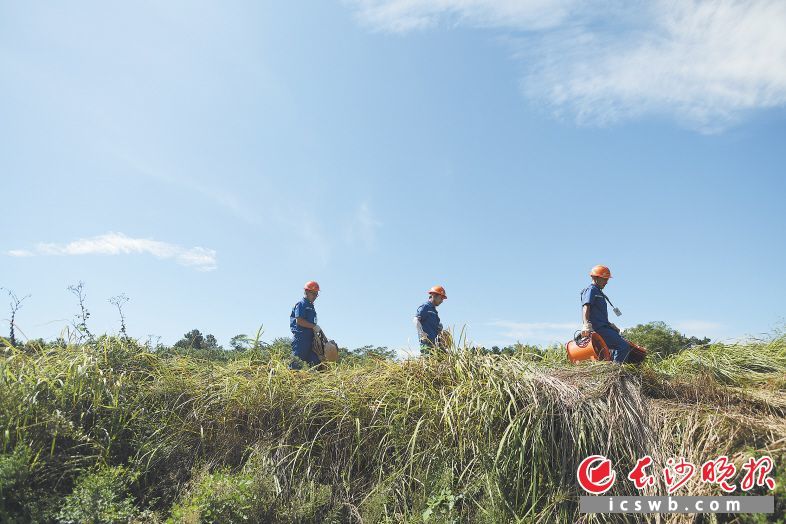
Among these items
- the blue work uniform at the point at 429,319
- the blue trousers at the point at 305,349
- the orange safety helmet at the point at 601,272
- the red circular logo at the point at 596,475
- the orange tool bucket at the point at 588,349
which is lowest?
the red circular logo at the point at 596,475

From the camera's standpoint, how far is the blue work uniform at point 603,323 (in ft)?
20.8

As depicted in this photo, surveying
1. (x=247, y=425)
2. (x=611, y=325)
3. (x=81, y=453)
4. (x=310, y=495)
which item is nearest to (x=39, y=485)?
(x=81, y=453)

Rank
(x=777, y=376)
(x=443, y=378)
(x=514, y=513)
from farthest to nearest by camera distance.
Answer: (x=777, y=376) < (x=443, y=378) < (x=514, y=513)

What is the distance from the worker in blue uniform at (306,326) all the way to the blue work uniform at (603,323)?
3.83 metres

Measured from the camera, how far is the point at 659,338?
1095 cm

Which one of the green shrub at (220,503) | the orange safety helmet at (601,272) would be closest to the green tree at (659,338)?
the orange safety helmet at (601,272)

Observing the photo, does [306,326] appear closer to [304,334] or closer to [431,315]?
[304,334]

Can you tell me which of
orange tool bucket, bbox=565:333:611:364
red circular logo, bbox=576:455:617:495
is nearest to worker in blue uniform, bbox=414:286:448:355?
orange tool bucket, bbox=565:333:611:364

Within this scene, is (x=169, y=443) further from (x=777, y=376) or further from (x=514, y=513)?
(x=777, y=376)

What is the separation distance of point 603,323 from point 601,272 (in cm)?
73

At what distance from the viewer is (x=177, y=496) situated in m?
4.24

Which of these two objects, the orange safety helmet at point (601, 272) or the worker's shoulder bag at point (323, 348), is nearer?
the orange safety helmet at point (601, 272)

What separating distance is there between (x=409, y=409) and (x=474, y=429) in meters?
0.66

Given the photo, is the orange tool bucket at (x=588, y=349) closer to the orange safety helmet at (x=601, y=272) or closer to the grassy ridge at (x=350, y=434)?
the orange safety helmet at (x=601, y=272)
